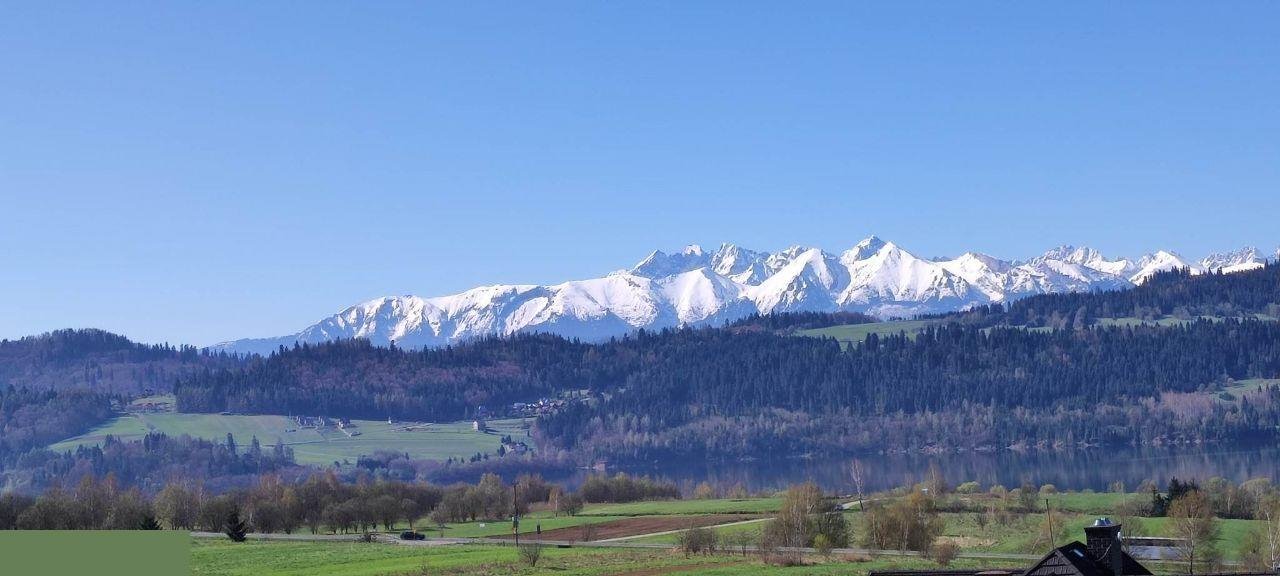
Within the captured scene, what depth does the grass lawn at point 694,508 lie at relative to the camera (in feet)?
499

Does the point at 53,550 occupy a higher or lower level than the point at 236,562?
higher

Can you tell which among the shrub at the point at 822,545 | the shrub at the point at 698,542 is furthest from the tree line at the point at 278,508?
the shrub at the point at 822,545

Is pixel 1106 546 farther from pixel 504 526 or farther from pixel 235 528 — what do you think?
pixel 504 526

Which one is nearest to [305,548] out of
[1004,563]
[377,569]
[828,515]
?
Result: [377,569]

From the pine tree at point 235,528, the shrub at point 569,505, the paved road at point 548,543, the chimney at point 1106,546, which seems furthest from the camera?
the shrub at point 569,505

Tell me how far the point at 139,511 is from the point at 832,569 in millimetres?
77784

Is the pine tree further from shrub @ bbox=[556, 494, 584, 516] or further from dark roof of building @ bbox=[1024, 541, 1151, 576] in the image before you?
dark roof of building @ bbox=[1024, 541, 1151, 576]

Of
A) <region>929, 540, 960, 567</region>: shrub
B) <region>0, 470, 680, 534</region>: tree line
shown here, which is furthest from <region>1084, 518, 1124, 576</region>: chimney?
<region>0, 470, 680, 534</region>: tree line

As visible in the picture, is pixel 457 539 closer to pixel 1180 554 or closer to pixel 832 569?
pixel 832 569

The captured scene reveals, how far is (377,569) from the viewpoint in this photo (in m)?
94.9

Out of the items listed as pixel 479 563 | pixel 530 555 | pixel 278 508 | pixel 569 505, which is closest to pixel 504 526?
pixel 278 508
